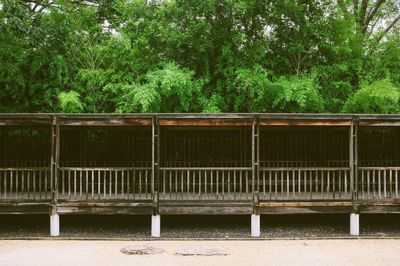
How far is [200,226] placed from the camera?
17.5 meters

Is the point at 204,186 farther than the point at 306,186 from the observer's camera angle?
Yes

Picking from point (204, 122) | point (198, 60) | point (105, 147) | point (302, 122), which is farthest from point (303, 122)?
point (105, 147)

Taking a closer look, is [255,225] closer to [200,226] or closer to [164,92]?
[200,226]

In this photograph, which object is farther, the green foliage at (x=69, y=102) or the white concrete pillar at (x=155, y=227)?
the green foliage at (x=69, y=102)

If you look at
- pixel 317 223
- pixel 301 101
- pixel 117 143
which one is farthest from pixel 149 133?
pixel 317 223

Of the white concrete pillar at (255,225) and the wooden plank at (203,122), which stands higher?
the wooden plank at (203,122)

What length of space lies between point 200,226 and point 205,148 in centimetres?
332

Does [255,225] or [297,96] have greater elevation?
[297,96]

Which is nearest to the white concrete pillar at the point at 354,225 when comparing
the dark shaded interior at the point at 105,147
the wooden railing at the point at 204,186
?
the wooden railing at the point at 204,186

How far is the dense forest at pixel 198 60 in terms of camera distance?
1945cm

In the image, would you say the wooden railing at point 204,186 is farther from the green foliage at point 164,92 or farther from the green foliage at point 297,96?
the green foliage at point 297,96

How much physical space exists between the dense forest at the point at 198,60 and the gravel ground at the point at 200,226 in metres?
4.16

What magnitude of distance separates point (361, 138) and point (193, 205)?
8.09 meters
